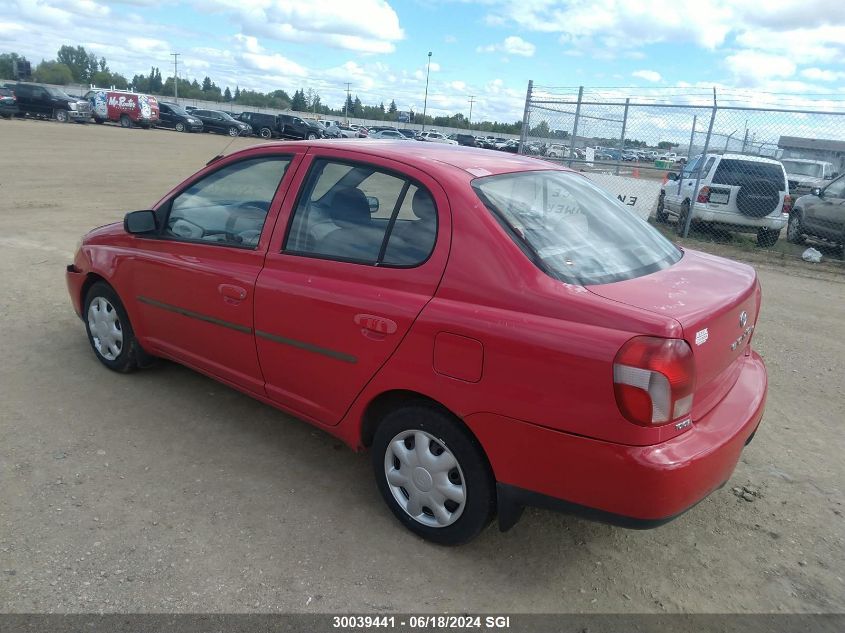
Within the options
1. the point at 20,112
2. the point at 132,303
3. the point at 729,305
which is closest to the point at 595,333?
the point at 729,305

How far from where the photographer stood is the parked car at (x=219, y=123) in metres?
43.0

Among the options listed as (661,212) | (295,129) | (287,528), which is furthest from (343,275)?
(295,129)

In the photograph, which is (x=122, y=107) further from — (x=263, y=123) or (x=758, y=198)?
(x=758, y=198)

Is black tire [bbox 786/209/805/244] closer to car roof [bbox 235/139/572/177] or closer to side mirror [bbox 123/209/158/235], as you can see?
car roof [bbox 235/139/572/177]

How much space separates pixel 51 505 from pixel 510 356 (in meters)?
2.26

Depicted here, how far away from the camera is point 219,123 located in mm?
43688

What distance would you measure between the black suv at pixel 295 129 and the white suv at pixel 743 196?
3260 centimetres

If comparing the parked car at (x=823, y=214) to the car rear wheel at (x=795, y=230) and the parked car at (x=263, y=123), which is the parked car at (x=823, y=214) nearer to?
the car rear wheel at (x=795, y=230)

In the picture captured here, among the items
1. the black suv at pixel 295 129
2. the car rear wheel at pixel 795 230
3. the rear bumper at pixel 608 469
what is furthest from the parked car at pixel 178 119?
the rear bumper at pixel 608 469

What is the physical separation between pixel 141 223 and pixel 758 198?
1061 cm

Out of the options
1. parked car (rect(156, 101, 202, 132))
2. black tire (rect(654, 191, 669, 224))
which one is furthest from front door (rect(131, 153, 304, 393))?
parked car (rect(156, 101, 202, 132))

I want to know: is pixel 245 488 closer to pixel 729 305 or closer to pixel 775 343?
pixel 729 305

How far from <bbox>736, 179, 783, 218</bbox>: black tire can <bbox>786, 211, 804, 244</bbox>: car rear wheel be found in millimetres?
1389

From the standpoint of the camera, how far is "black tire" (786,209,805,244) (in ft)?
40.9
